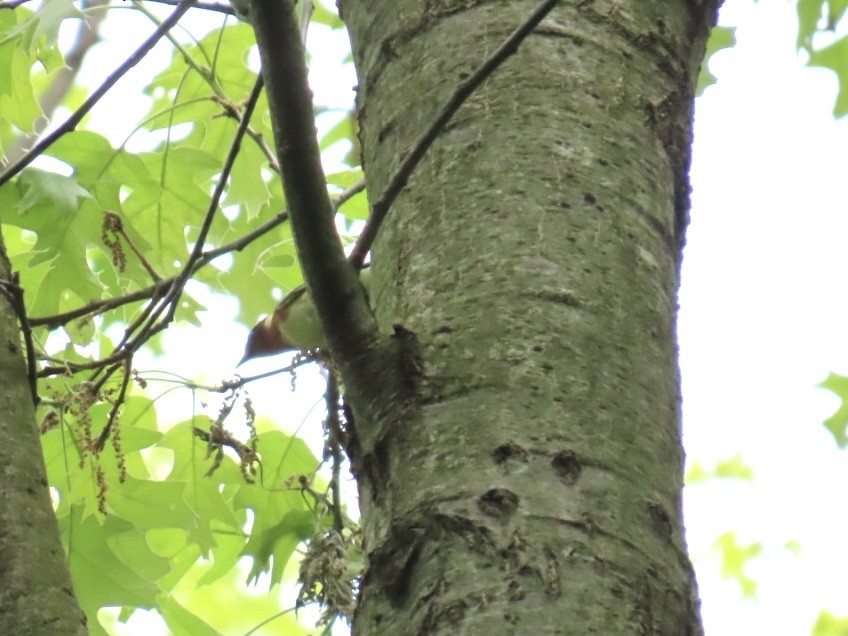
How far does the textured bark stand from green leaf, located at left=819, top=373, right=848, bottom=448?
277cm

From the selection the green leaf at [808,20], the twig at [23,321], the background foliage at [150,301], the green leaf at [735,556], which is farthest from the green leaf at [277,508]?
the green leaf at [735,556]

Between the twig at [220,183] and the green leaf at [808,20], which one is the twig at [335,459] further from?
the green leaf at [808,20]

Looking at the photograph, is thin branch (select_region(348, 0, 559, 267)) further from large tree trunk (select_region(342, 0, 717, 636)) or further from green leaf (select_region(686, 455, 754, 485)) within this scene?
green leaf (select_region(686, 455, 754, 485))

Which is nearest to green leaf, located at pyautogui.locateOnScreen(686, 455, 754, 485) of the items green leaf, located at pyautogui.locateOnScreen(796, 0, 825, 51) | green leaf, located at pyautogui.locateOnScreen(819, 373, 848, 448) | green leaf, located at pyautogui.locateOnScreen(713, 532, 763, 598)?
green leaf, located at pyautogui.locateOnScreen(713, 532, 763, 598)

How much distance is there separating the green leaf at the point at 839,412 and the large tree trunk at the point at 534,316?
2506mm

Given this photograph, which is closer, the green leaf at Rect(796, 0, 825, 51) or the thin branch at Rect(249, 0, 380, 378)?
Answer: the thin branch at Rect(249, 0, 380, 378)

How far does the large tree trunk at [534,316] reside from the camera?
3.16 feet

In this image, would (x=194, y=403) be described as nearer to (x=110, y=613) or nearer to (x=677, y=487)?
(x=677, y=487)

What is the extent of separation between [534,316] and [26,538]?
728mm

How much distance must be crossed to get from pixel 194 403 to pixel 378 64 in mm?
1104

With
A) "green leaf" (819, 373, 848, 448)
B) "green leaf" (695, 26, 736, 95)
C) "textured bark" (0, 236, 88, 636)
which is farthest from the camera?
"green leaf" (819, 373, 848, 448)

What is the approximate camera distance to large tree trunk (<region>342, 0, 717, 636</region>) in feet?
3.16

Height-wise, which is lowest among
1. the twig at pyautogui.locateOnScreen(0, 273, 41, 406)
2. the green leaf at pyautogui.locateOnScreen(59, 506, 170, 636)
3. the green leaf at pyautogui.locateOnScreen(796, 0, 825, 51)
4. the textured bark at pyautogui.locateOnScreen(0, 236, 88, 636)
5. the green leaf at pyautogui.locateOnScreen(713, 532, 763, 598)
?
the textured bark at pyautogui.locateOnScreen(0, 236, 88, 636)

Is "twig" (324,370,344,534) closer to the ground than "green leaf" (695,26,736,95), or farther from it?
closer to the ground
